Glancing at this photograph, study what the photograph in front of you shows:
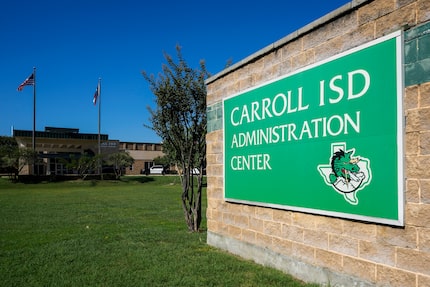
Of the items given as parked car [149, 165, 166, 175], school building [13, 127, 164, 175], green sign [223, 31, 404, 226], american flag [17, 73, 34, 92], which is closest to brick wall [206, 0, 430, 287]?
green sign [223, 31, 404, 226]

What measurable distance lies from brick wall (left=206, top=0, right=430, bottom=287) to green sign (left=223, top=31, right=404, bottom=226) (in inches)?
4.6

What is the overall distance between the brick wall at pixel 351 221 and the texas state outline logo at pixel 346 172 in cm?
35

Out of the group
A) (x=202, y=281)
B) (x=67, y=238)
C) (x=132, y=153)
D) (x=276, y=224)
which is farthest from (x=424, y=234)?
(x=132, y=153)

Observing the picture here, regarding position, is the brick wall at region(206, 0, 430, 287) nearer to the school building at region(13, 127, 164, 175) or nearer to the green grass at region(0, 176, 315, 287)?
the green grass at region(0, 176, 315, 287)

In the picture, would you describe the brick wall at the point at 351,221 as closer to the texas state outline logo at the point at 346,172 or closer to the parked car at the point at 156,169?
the texas state outline logo at the point at 346,172

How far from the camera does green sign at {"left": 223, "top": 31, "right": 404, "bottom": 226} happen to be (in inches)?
145

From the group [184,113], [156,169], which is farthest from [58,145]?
→ [184,113]

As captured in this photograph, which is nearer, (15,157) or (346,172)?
(346,172)

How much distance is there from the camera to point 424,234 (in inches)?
133

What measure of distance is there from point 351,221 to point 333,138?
0.94 meters

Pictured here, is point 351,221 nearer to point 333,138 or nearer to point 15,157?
point 333,138

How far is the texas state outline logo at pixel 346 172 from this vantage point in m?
3.96

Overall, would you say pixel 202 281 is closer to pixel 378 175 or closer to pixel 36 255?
pixel 378 175

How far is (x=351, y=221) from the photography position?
4141 mm
